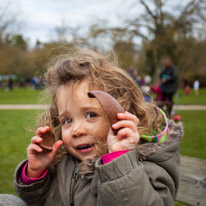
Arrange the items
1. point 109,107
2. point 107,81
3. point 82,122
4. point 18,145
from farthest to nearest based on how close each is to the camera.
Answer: point 18,145, point 107,81, point 82,122, point 109,107

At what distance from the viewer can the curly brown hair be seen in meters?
1.54

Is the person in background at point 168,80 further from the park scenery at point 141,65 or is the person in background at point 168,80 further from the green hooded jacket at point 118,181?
the green hooded jacket at point 118,181

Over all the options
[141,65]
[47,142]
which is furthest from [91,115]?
[141,65]

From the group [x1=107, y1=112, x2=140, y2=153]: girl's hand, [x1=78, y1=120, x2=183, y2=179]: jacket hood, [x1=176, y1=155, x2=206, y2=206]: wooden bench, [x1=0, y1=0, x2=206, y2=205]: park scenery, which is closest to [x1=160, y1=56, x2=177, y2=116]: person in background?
[x1=0, y1=0, x2=206, y2=205]: park scenery

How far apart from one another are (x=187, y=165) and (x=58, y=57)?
124cm

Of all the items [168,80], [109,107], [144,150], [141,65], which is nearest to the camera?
[109,107]

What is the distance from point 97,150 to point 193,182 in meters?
0.75

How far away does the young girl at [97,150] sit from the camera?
1115 millimetres

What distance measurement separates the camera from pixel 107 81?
1566mm

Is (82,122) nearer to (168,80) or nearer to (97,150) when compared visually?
(97,150)

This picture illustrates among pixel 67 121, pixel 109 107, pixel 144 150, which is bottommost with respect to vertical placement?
Result: pixel 144 150

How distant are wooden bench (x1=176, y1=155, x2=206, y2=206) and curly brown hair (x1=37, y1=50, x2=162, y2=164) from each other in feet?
1.20

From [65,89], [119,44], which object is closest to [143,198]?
[65,89]

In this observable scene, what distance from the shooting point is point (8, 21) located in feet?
71.6
